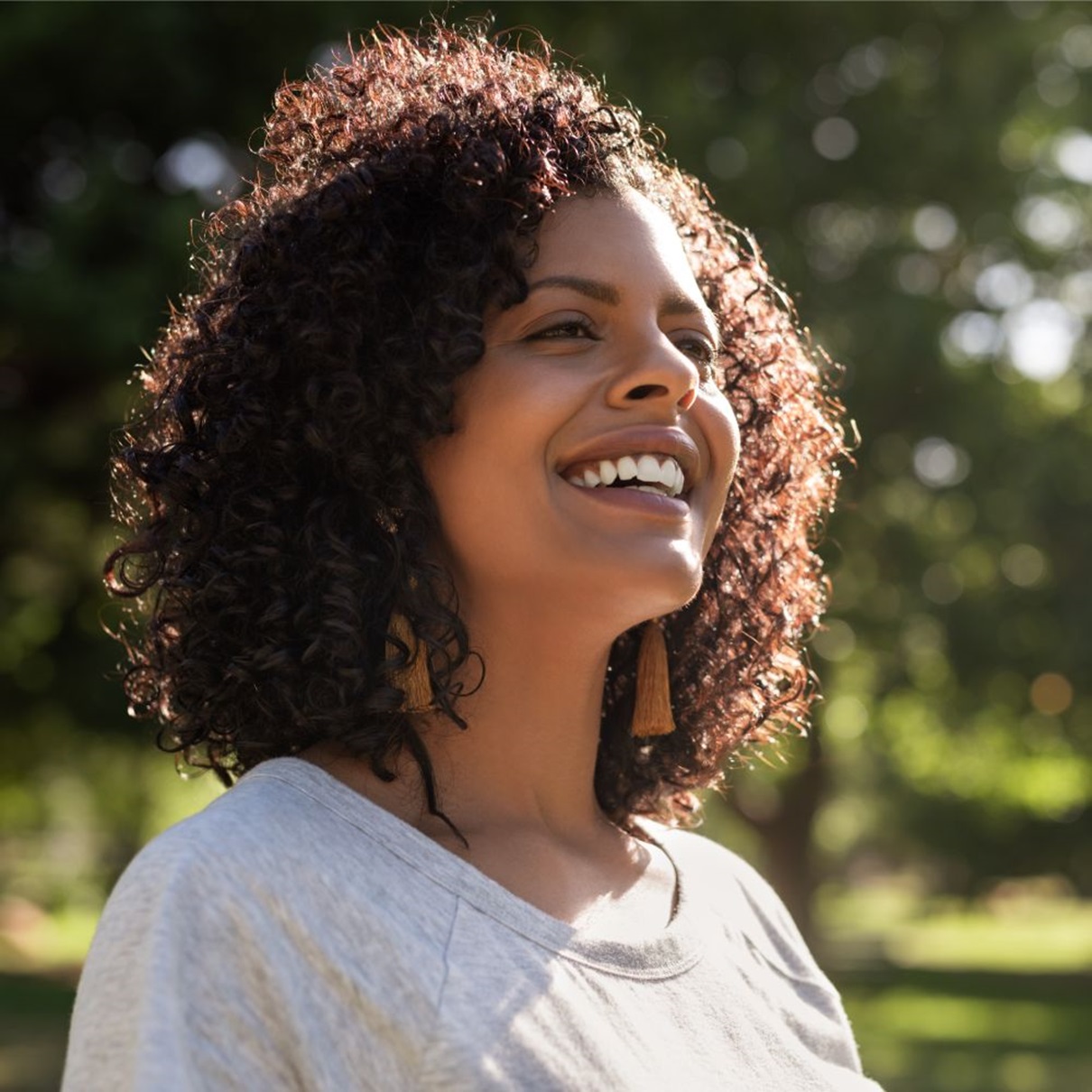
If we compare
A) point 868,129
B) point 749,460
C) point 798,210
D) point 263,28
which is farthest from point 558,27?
point 749,460

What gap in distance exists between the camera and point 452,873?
5.88ft

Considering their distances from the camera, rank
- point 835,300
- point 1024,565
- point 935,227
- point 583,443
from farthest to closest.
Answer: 1. point 1024,565
2. point 935,227
3. point 835,300
4. point 583,443

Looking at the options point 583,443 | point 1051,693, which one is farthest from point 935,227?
point 583,443

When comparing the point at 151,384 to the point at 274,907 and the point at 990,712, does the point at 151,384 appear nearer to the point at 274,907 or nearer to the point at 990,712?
the point at 274,907

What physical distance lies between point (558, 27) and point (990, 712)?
9086mm

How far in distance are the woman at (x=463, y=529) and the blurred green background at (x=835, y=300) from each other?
2412 mm

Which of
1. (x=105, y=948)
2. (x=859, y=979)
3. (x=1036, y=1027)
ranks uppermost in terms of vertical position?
(x=859, y=979)

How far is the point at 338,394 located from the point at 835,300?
28.9 feet

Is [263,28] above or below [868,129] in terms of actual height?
below

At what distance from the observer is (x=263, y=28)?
832 cm

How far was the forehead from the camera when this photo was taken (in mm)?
2004

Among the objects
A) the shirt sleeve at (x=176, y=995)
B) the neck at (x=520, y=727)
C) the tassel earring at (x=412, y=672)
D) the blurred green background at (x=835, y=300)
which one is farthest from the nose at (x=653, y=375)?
the blurred green background at (x=835, y=300)

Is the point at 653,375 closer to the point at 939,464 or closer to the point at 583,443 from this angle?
the point at 583,443

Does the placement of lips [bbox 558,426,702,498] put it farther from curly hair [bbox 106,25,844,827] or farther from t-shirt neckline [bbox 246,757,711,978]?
t-shirt neckline [bbox 246,757,711,978]
